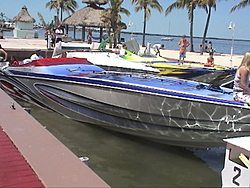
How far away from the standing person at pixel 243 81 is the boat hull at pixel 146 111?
181mm

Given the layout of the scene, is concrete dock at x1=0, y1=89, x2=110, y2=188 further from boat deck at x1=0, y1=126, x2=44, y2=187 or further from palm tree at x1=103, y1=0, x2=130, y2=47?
palm tree at x1=103, y1=0, x2=130, y2=47

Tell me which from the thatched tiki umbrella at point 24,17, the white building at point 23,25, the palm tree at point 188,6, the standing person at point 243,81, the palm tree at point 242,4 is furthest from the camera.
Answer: the thatched tiki umbrella at point 24,17

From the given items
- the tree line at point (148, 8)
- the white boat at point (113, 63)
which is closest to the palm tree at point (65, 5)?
the tree line at point (148, 8)

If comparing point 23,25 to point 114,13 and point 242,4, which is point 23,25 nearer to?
point 114,13

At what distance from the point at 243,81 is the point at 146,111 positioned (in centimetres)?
177

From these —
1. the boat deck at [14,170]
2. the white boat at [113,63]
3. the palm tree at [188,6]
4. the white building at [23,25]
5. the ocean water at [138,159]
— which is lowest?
the ocean water at [138,159]

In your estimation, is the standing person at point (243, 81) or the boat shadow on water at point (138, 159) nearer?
the standing person at point (243, 81)

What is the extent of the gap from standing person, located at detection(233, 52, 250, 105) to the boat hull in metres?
0.18

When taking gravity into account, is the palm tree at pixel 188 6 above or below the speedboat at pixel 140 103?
above

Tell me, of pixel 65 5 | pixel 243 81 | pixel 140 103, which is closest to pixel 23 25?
pixel 65 5

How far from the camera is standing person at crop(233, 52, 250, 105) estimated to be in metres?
4.77

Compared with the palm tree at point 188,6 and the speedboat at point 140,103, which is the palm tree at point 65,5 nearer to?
the palm tree at point 188,6

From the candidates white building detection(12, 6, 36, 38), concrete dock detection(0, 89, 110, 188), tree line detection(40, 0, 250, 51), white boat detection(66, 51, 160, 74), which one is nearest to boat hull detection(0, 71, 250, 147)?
concrete dock detection(0, 89, 110, 188)

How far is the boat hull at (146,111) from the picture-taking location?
518 cm
